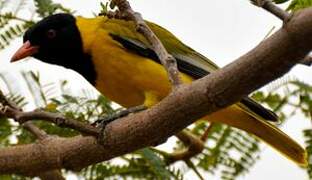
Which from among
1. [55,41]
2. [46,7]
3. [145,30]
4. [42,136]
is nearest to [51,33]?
[55,41]

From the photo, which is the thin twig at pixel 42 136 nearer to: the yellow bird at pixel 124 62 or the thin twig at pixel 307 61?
the yellow bird at pixel 124 62

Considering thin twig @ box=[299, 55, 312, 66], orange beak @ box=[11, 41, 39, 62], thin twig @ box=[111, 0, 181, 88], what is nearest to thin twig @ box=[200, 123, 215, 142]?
thin twig @ box=[111, 0, 181, 88]

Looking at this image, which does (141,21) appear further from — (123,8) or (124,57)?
(124,57)

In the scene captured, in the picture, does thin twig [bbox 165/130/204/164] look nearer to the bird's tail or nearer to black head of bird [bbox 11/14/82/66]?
the bird's tail

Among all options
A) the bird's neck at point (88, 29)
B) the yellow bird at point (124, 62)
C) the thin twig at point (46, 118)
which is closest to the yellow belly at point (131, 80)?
the yellow bird at point (124, 62)

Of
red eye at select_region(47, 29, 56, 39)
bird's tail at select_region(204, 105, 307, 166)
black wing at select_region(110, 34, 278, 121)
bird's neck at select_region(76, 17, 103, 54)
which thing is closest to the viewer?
bird's tail at select_region(204, 105, 307, 166)

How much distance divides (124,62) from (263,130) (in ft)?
2.29

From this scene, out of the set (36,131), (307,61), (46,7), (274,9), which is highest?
(274,9)

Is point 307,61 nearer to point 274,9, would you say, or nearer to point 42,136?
point 274,9

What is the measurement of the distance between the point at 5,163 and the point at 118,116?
447 mm

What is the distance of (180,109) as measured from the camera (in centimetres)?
247

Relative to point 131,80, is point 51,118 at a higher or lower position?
higher

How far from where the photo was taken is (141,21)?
9.10ft

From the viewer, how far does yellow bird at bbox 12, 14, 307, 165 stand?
12.6 ft
